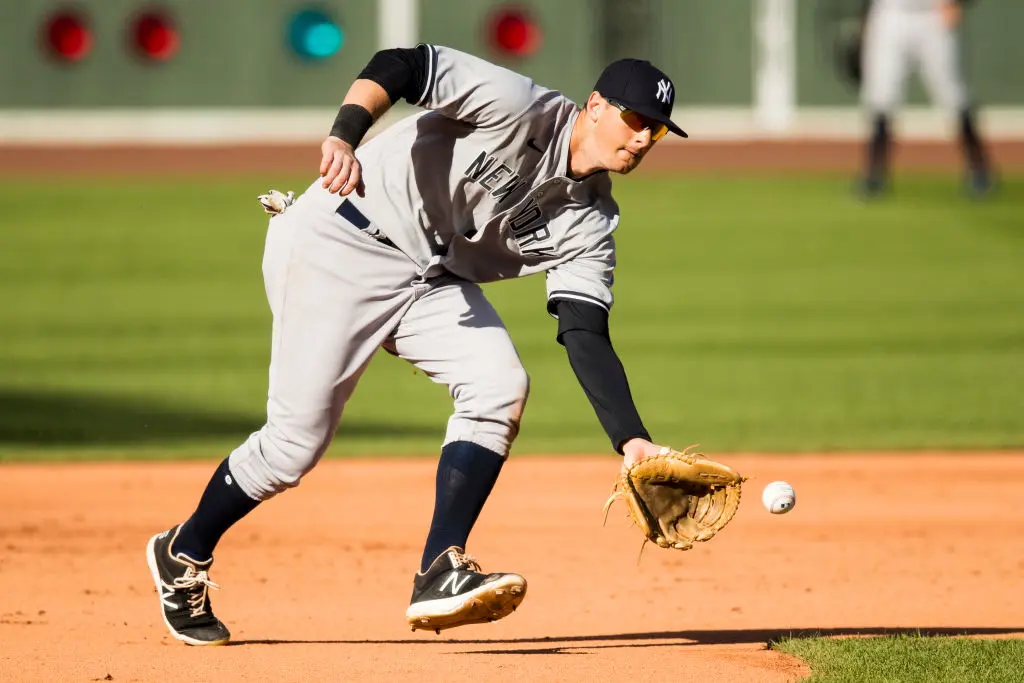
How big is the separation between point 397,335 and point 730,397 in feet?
18.6

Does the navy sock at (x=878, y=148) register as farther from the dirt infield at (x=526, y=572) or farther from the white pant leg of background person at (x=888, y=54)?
the dirt infield at (x=526, y=572)

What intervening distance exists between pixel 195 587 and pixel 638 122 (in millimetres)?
1834

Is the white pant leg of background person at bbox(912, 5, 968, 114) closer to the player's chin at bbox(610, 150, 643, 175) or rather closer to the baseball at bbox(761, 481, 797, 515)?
the baseball at bbox(761, 481, 797, 515)

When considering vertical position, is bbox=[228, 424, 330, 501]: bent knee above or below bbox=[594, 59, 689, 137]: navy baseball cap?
below

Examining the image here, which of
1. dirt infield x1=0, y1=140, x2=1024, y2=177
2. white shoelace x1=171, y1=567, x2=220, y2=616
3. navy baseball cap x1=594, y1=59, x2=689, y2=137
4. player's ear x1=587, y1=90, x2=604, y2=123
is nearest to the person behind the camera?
navy baseball cap x1=594, y1=59, x2=689, y2=137

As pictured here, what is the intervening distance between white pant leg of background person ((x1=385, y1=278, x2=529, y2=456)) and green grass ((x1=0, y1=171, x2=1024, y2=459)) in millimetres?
4112

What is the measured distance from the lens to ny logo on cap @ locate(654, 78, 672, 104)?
166 inches

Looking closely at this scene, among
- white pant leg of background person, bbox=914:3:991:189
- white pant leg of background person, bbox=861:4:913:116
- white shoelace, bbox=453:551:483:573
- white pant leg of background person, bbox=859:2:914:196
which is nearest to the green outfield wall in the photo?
white pant leg of background person, bbox=859:2:914:196

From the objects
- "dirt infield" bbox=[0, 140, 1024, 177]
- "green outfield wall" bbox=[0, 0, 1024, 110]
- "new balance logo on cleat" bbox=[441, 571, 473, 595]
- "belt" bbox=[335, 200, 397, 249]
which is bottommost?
"dirt infield" bbox=[0, 140, 1024, 177]

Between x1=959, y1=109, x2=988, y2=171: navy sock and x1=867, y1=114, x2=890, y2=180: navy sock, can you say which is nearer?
x1=959, y1=109, x2=988, y2=171: navy sock

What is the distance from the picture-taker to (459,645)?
488 centimetres

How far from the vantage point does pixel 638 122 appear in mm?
4242

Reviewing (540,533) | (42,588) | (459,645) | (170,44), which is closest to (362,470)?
(540,533)

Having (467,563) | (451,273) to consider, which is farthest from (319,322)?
(467,563)
